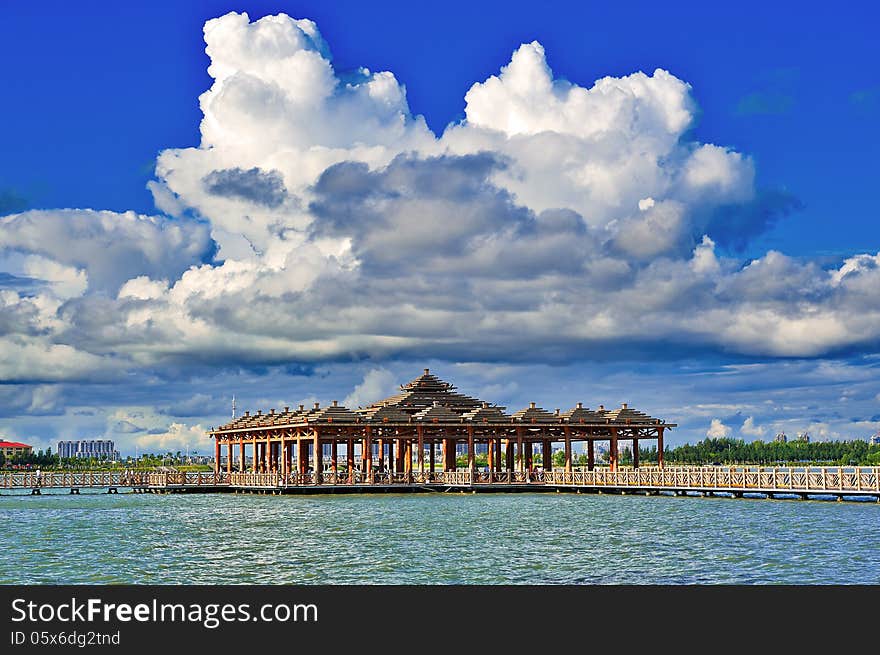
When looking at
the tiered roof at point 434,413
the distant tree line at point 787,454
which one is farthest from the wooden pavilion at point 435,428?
the distant tree line at point 787,454

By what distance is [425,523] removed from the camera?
51656 mm

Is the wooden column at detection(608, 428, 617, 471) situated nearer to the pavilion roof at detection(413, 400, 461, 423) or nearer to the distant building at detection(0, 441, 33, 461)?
the pavilion roof at detection(413, 400, 461, 423)

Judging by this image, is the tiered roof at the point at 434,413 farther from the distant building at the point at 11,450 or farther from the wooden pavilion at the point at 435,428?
the distant building at the point at 11,450

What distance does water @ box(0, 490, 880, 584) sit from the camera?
35.0 metres

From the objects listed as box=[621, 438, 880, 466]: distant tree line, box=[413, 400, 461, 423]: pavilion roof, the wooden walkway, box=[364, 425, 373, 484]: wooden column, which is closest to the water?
the wooden walkway

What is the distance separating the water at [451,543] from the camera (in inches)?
1379

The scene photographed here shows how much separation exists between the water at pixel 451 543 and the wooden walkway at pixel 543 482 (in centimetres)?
125

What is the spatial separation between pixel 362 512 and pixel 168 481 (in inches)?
1179

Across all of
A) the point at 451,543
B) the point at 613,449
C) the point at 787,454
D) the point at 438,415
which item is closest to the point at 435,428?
the point at 438,415

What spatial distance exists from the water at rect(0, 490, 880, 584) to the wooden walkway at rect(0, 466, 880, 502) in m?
1.25

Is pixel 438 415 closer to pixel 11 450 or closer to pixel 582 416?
pixel 582 416

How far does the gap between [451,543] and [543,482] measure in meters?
34.6
